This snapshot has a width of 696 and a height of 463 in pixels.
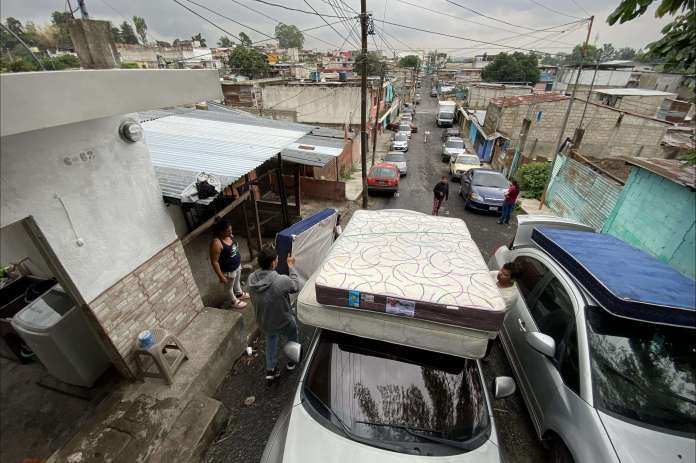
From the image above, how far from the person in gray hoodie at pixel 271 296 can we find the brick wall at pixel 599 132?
602 inches

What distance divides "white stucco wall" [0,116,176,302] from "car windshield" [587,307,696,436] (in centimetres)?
504

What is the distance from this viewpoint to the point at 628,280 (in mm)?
2611

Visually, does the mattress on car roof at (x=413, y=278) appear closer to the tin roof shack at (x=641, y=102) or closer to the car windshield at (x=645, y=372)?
the car windshield at (x=645, y=372)

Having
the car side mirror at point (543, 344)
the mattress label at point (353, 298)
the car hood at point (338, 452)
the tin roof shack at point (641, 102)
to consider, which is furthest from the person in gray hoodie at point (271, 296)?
the tin roof shack at point (641, 102)

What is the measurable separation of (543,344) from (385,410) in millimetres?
1742

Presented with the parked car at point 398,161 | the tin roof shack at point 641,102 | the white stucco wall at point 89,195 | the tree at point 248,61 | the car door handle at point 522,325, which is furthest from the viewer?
the tree at point 248,61

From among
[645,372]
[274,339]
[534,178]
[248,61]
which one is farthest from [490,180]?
[248,61]

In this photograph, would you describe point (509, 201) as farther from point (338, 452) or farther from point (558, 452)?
point (338, 452)

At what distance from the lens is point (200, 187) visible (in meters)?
3.77

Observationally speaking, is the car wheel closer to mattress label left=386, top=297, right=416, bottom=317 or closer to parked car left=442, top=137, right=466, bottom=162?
mattress label left=386, top=297, right=416, bottom=317

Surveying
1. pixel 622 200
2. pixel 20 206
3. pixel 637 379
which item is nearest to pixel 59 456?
pixel 20 206

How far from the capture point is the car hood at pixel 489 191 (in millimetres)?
10237

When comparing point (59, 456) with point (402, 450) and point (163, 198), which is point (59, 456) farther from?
point (402, 450)

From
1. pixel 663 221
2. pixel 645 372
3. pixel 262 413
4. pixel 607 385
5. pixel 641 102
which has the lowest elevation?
pixel 262 413
